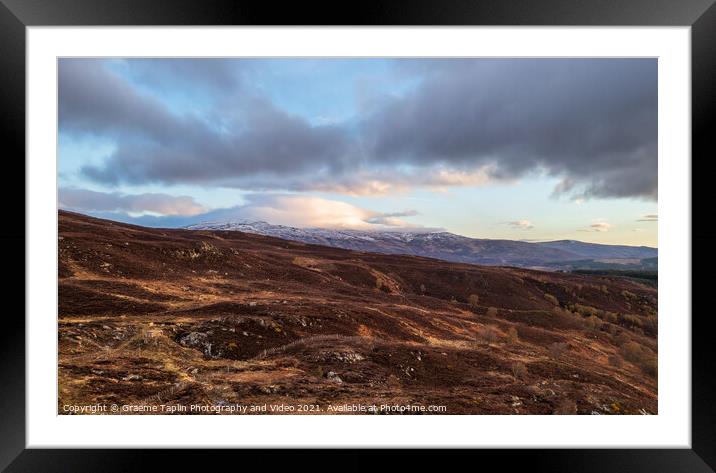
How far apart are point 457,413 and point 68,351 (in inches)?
233

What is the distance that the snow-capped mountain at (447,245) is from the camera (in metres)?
7.14

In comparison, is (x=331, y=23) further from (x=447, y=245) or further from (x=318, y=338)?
(x=447, y=245)

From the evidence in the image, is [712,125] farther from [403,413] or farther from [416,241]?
[416,241]

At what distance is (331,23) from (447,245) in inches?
259

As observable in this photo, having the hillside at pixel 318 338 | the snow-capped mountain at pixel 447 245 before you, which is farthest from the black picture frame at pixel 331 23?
the snow-capped mountain at pixel 447 245

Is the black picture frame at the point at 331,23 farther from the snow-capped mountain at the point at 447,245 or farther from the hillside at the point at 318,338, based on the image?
the snow-capped mountain at the point at 447,245

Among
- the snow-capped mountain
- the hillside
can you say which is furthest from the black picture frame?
the snow-capped mountain

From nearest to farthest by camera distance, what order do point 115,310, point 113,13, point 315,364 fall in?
point 113,13 < point 315,364 < point 115,310

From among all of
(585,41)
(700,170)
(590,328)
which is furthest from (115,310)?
(590,328)

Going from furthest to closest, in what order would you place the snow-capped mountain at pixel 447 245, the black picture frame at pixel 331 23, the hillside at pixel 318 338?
the snow-capped mountain at pixel 447 245 → the hillside at pixel 318 338 → the black picture frame at pixel 331 23

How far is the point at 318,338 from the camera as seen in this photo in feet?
16.4

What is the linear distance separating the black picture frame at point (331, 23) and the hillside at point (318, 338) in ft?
2.00

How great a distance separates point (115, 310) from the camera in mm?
4996

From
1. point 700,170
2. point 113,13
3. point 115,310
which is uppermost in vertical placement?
point 113,13
